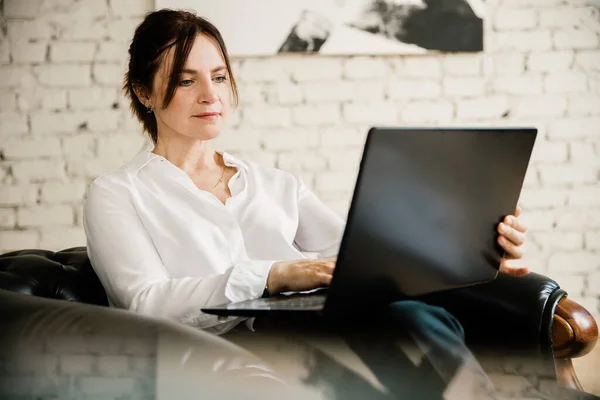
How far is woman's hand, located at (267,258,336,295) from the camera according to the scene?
1.10 m

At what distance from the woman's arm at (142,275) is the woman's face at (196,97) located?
25 centimetres

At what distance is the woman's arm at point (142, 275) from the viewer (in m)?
1.16

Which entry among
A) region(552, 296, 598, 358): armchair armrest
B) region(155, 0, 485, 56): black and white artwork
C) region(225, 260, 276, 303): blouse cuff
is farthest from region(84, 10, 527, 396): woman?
region(155, 0, 485, 56): black and white artwork

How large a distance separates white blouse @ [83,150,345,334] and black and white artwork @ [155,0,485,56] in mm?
1006

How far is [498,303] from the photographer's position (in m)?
1.35

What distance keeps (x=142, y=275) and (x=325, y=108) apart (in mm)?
1496

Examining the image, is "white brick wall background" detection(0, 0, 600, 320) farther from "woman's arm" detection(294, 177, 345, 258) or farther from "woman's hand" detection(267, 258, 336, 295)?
"woman's hand" detection(267, 258, 336, 295)

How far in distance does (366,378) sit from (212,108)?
2.81 feet

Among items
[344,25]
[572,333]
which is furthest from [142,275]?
[344,25]

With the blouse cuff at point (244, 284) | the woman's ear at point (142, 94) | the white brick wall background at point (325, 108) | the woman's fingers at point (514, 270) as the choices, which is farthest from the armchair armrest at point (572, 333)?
the white brick wall background at point (325, 108)

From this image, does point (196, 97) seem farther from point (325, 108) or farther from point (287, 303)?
point (325, 108)

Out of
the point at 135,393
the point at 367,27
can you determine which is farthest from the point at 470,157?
the point at 367,27

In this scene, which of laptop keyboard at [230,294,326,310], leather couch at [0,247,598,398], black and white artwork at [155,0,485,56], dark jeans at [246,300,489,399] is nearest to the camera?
dark jeans at [246,300,489,399]

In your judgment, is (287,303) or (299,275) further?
(299,275)
